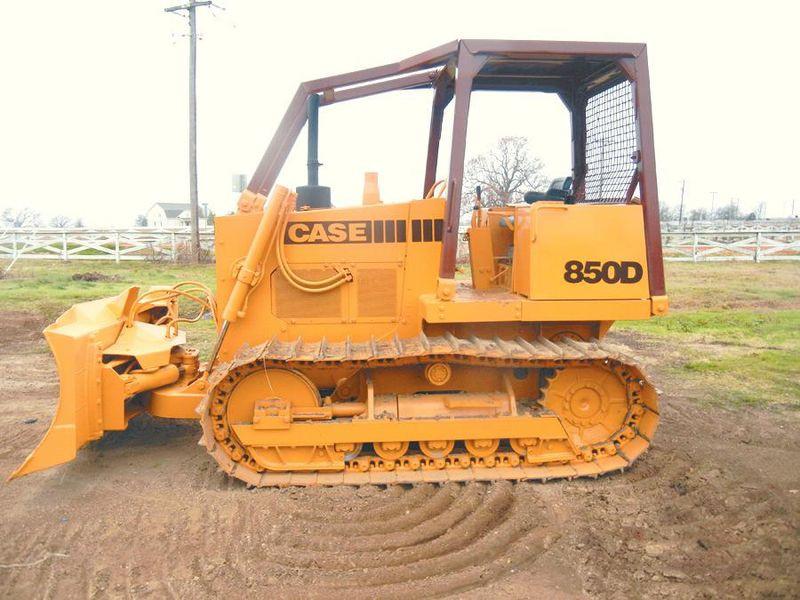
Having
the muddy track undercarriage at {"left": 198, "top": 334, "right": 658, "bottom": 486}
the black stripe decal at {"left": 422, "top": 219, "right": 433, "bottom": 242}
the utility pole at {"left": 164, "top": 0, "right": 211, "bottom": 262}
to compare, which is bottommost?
the muddy track undercarriage at {"left": 198, "top": 334, "right": 658, "bottom": 486}

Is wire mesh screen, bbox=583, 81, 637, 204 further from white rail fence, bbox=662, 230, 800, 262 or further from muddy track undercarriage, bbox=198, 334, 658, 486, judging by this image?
white rail fence, bbox=662, 230, 800, 262

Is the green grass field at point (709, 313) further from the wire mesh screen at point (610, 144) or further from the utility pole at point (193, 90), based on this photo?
the wire mesh screen at point (610, 144)

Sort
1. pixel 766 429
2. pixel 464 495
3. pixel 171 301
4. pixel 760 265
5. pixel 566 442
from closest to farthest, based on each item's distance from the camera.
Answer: pixel 464 495
pixel 566 442
pixel 766 429
pixel 171 301
pixel 760 265

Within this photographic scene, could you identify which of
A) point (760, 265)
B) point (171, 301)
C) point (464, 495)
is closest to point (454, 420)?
point (464, 495)

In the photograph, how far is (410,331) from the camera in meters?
5.53

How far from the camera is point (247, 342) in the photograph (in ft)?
18.0

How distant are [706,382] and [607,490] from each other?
4029 mm

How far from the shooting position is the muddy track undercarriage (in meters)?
4.95

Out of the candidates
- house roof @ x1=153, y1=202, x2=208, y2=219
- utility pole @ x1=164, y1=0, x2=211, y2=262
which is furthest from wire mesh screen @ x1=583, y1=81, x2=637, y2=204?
house roof @ x1=153, y1=202, x2=208, y2=219

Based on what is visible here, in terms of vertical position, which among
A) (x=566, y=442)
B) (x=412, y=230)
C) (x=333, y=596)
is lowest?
(x=333, y=596)

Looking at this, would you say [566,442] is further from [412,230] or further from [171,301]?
[171,301]

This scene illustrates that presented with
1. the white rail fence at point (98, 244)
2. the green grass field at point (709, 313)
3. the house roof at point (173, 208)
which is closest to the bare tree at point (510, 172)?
the green grass field at point (709, 313)

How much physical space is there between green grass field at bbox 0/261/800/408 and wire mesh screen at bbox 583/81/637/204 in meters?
3.23

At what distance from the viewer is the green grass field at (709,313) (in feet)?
26.9
